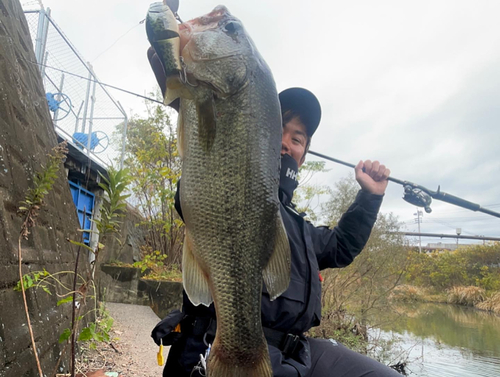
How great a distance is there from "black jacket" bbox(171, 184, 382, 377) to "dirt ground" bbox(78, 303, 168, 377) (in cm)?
214

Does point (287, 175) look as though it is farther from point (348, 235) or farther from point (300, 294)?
point (300, 294)

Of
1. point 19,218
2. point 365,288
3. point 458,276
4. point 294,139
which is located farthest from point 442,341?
point 458,276

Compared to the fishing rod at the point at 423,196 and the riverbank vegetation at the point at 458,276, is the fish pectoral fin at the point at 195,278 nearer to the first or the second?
the fishing rod at the point at 423,196

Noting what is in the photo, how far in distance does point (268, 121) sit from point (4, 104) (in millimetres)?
2952

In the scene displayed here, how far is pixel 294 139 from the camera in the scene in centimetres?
255

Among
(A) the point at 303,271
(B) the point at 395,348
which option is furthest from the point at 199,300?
(B) the point at 395,348

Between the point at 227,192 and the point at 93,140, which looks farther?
the point at 93,140

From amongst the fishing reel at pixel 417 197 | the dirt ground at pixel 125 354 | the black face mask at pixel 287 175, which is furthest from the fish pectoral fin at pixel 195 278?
the fishing reel at pixel 417 197

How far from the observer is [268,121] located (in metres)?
1.58

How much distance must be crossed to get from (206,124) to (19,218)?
235cm

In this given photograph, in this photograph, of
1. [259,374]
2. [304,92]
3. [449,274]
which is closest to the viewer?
[259,374]

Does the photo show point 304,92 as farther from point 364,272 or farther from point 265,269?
point 364,272

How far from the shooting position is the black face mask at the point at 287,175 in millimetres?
2275

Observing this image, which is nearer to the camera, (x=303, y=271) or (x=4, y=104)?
(x=303, y=271)
